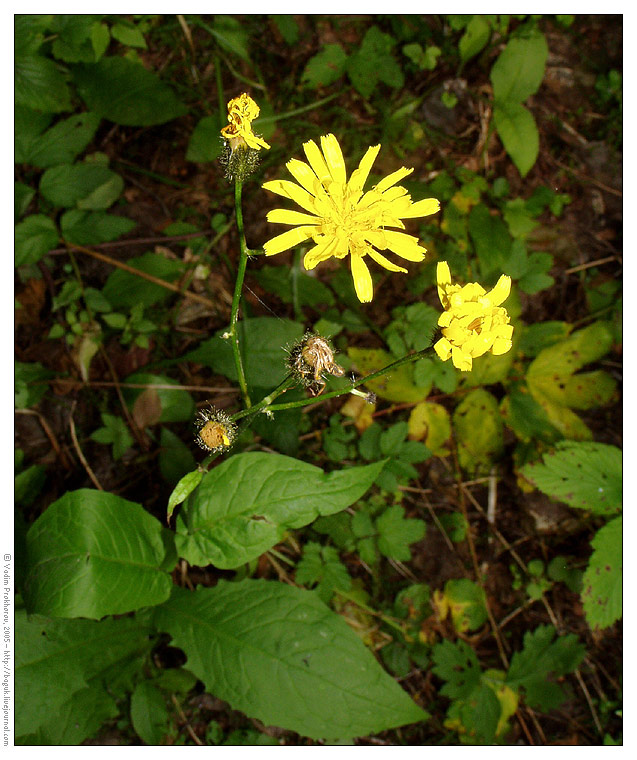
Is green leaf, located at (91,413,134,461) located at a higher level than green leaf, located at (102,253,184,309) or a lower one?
lower

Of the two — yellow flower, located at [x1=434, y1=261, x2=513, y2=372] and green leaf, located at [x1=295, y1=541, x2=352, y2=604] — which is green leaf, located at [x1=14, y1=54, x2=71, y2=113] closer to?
yellow flower, located at [x1=434, y1=261, x2=513, y2=372]

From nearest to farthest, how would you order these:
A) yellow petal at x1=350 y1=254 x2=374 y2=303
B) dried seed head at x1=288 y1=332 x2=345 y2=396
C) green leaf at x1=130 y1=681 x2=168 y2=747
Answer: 1. dried seed head at x1=288 y1=332 x2=345 y2=396
2. yellow petal at x1=350 y1=254 x2=374 y2=303
3. green leaf at x1=130 y1=681 x2=168 y2=747

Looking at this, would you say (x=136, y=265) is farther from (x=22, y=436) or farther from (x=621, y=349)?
(x=621, y=349)

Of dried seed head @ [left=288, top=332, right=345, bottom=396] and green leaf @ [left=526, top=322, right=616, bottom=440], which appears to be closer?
dried seed head @ [left=288, top=332, right=345, bottom=396]

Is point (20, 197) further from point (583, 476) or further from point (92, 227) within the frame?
point (583, 476)

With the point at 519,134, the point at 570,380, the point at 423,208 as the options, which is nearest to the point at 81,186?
the point at 423,208

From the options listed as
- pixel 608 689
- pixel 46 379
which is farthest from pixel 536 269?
pixel 46 379

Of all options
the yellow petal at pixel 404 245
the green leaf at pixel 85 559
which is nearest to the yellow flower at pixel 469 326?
the yellow petal at pixel 404 245

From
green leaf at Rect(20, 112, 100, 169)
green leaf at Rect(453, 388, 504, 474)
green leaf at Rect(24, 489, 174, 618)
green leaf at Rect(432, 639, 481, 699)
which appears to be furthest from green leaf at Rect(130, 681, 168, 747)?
green leaf at Rect(20, 112, 100, 169)

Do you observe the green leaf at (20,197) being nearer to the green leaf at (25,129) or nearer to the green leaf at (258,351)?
the green leaf at (25,129)
